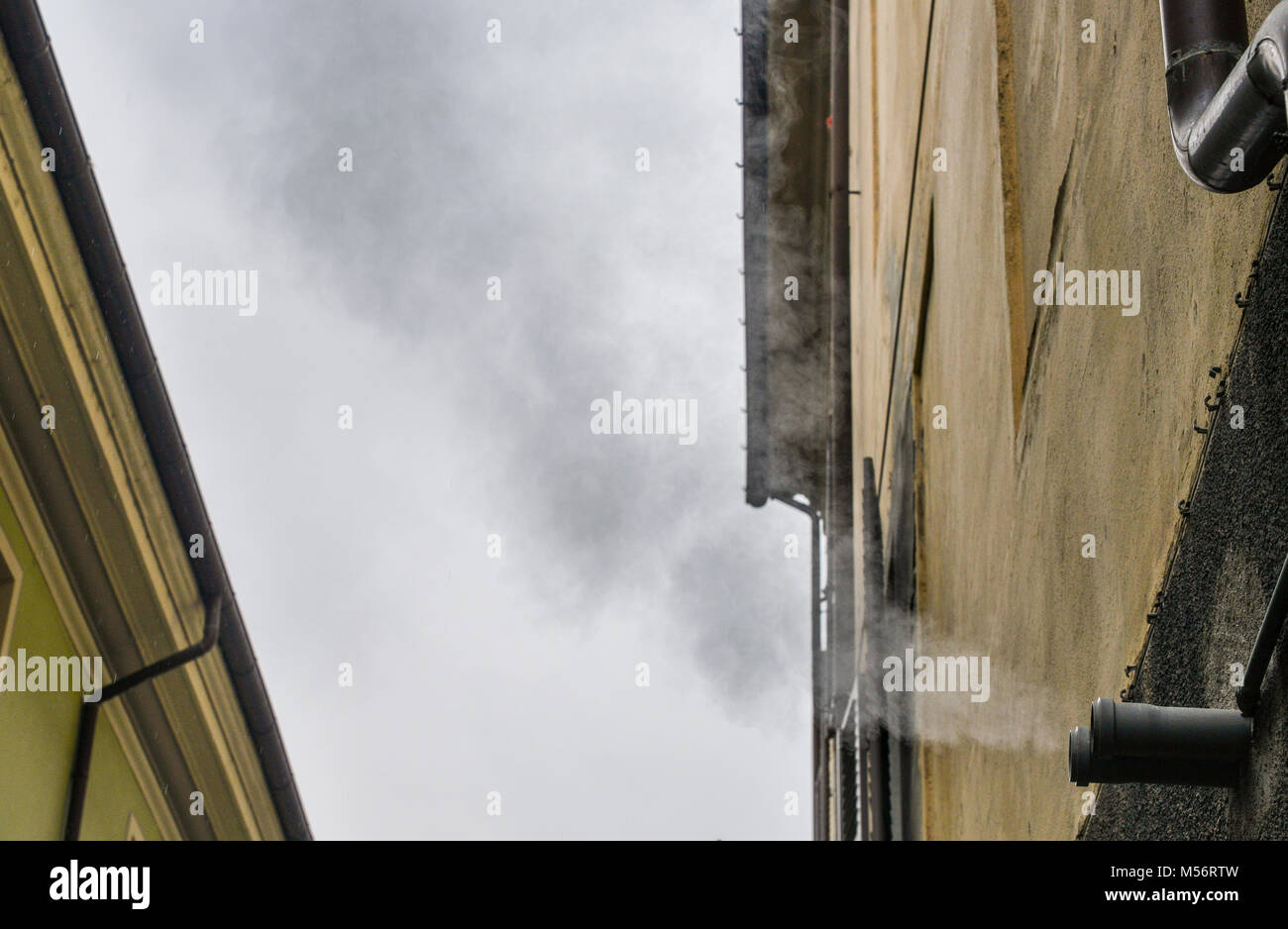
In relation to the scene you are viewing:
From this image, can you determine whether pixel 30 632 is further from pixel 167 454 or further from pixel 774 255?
A: pixel 774 255

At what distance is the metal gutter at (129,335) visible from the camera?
5785mm

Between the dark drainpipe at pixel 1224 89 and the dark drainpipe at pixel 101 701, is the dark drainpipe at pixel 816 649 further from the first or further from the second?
the dark drainpipe at pixel 1224 89

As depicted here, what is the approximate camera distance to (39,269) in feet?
19.6

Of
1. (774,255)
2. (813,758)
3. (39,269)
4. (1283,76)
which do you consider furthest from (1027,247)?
(813,758)

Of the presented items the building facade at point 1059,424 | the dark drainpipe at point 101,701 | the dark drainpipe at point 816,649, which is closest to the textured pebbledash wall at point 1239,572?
the building facade at point 1059,424

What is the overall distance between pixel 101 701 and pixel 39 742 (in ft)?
2.67

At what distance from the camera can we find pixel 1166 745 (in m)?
2.16

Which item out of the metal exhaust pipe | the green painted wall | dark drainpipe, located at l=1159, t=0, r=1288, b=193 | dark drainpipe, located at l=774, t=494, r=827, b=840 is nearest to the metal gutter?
the green painted wall

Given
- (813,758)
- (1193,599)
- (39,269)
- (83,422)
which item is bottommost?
(813,758)

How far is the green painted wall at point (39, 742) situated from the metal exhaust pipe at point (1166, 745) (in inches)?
202

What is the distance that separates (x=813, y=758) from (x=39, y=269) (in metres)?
12.8

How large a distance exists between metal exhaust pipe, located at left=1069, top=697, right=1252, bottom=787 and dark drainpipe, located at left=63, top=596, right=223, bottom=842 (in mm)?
5757

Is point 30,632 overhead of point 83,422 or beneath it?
beneath

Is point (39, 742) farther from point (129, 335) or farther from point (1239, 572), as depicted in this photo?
point (1239, 572)
